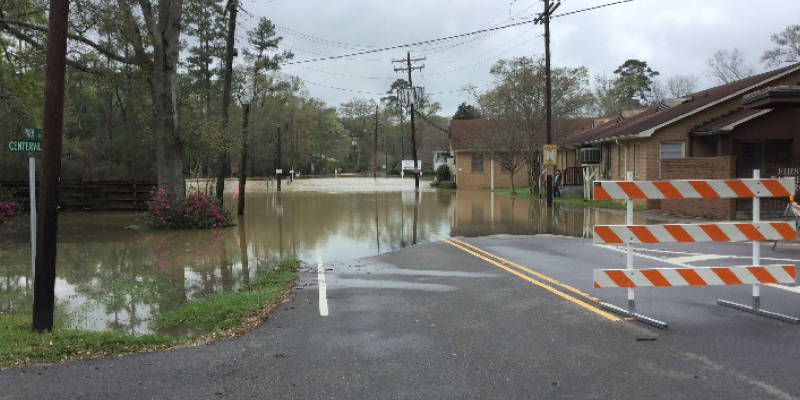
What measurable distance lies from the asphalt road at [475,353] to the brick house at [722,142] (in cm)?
1284

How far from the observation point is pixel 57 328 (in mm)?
7344

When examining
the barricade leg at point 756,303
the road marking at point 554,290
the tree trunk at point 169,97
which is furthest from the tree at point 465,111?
the barricade leg at point 756,303

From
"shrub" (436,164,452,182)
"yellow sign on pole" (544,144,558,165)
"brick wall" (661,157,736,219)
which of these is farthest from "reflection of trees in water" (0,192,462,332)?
"shrub" (436,164,452,182)

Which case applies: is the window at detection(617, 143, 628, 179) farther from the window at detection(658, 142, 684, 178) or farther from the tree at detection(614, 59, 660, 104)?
the tree at detection(614, 59, 660, 104)

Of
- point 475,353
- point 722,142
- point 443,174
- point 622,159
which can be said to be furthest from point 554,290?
point 443,174

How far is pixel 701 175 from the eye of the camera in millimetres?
20531

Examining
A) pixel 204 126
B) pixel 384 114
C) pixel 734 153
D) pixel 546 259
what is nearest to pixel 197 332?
pixel 546 259

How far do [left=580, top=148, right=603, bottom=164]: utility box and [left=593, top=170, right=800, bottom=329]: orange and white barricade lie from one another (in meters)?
24.5

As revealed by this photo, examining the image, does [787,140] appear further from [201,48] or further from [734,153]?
[201,48]

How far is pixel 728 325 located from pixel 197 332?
19.2 ft

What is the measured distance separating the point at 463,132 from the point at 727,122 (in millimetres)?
29626

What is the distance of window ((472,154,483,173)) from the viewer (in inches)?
1988

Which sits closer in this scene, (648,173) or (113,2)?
(113,2)

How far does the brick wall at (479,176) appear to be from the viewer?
50156 millimetres
